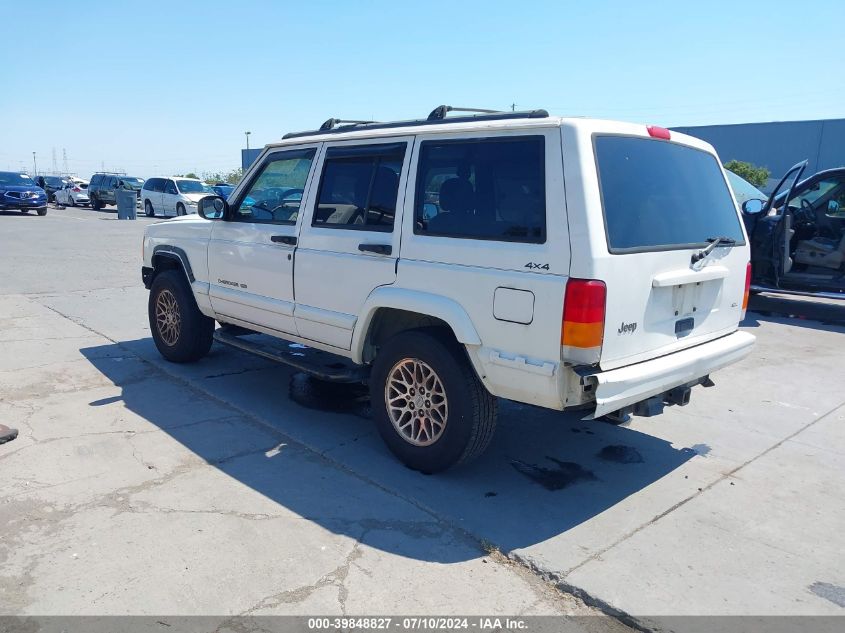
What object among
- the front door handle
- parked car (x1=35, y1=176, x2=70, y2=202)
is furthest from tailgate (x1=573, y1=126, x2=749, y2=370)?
parked car (x1=35, y1=176, x2=70, y2=202)

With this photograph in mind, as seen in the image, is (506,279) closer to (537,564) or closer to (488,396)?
(488,396)

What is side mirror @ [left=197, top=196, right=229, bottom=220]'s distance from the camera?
18.5 ft

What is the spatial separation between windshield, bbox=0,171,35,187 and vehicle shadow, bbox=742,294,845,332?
27.8 meters

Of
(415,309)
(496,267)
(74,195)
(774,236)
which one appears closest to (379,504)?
(415,309)

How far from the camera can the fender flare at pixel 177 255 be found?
20.2 ft

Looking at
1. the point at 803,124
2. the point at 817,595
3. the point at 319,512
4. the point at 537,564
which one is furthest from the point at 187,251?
the point at 803,124

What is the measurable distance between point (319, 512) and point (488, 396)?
1189 millimetres

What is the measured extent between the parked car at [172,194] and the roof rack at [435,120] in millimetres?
22796

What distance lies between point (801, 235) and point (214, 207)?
8.47 m

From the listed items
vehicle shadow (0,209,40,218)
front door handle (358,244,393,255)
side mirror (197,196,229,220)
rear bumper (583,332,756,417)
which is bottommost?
vehicle shadow (0,209,40,218)

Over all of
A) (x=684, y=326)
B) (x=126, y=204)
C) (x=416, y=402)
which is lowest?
(x=416, y=402)

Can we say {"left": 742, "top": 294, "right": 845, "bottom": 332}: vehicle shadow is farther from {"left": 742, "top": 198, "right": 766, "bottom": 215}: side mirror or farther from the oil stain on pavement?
the oil stain on pavement

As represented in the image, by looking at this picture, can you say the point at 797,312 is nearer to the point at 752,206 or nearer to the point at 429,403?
the point at 752,206

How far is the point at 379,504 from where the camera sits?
12.7ft
